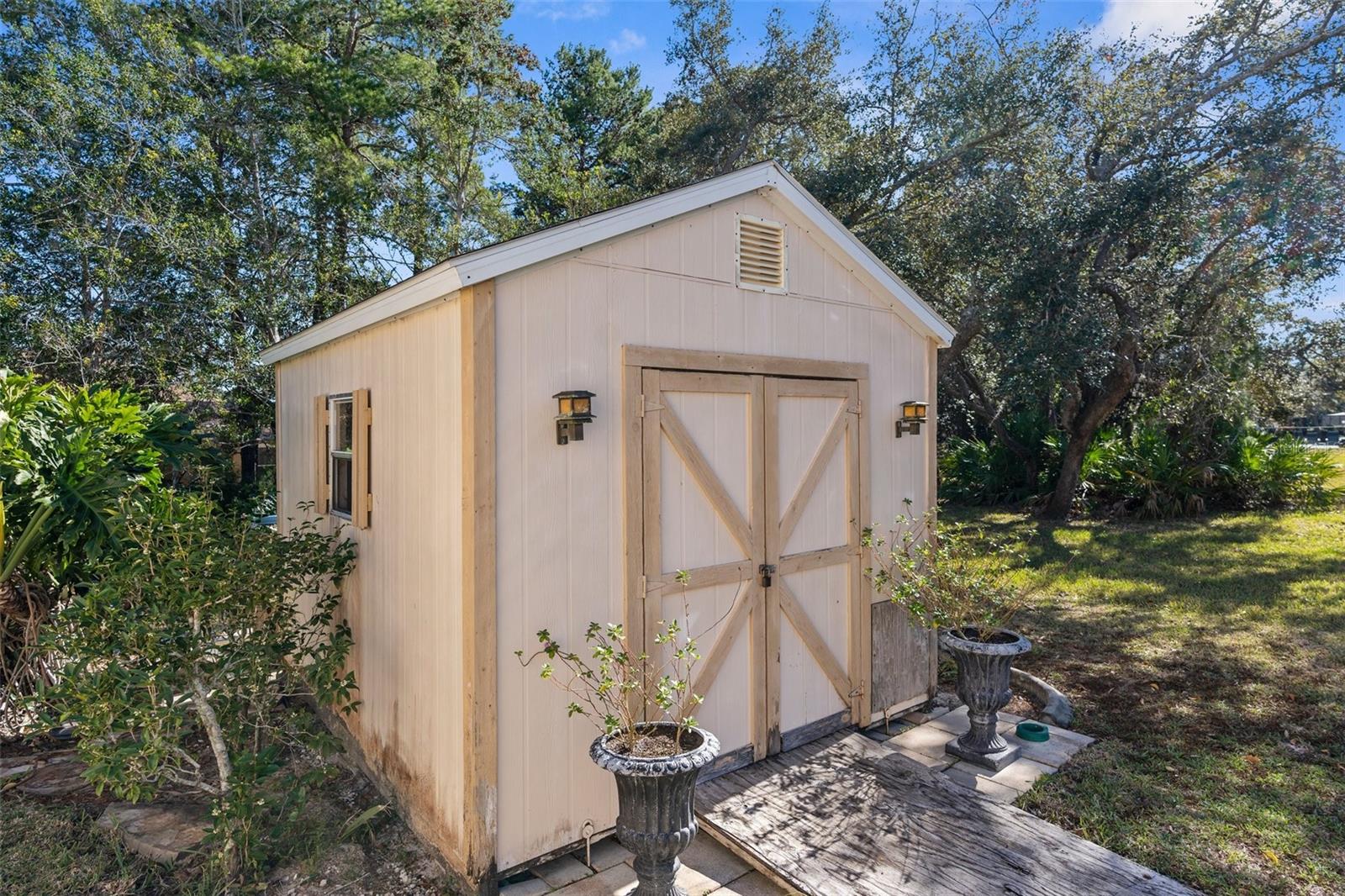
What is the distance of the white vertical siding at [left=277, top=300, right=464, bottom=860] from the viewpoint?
340cm

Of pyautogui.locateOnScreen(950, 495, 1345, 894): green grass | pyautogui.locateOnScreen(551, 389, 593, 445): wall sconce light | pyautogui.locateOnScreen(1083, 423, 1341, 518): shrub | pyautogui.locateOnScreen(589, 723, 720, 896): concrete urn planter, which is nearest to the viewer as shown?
pyautogui.locateOnScreen(589, 723, 720, 896): concrete urn planter

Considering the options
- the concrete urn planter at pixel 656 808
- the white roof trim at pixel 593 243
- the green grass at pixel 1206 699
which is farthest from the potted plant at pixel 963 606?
the concrete urn planter at pixel 656 808

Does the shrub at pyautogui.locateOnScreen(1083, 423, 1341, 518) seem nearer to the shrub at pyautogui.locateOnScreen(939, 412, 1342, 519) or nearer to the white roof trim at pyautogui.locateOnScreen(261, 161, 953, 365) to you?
the shrub at pyautogui.locateOnScreen(939, 412, 1342, 519)

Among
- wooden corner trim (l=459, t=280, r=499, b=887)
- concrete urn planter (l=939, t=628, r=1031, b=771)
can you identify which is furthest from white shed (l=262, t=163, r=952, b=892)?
concrete urn planter (l=939, t=628, r=1031, b=771)

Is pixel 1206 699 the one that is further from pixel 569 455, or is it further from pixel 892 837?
pixel 569 455

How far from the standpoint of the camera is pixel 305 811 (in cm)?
404

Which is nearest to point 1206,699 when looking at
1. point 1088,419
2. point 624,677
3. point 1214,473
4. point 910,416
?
point 910,416

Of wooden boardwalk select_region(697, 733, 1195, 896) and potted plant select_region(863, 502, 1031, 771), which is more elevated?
potted plant select_region(863, 502, 1031, 771)

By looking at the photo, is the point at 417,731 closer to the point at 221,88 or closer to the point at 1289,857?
the point at 1289,857

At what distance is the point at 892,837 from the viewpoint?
3600 mm

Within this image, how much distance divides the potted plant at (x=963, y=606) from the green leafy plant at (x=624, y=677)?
172 cm

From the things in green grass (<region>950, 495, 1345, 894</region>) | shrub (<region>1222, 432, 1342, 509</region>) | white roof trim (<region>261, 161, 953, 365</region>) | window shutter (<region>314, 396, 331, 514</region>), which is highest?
white roof trim (<region>261, 161, 953, 365</region>)

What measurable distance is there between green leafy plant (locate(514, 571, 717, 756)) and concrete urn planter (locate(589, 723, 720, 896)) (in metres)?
0.15

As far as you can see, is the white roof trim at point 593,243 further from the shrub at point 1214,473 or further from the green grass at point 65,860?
the shrub at point 1214,473
